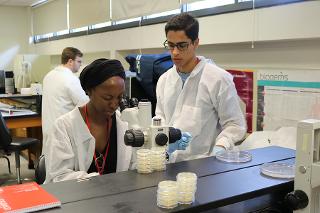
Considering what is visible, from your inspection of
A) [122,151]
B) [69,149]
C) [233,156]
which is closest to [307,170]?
[233,156]

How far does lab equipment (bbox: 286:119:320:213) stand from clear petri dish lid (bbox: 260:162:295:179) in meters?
0.08

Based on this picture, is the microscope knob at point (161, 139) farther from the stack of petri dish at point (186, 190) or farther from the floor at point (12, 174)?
A: the floor at point (12, 174)

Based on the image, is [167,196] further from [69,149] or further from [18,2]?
[18,2]

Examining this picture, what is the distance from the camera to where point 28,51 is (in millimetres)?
7414

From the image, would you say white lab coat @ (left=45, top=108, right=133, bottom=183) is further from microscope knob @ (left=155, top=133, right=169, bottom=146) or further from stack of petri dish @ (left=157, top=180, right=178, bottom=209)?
stack of petri dish @ (left=157, top=180, right=178, bottom=209)

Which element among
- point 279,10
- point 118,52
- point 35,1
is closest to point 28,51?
point 35,1

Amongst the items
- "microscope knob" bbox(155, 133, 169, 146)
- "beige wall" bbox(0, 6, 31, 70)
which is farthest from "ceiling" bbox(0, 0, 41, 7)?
"microscope knob" bbox(155, 133, 169, 146)

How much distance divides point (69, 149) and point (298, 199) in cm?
82

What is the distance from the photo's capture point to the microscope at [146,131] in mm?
1257

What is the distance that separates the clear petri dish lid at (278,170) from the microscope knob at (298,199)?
9 centimetres

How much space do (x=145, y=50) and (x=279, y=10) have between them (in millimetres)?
1800

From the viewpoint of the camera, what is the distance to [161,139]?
127 cm

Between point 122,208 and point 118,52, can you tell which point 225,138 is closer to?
point 122,208

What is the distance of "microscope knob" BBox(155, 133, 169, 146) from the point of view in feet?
4.15
